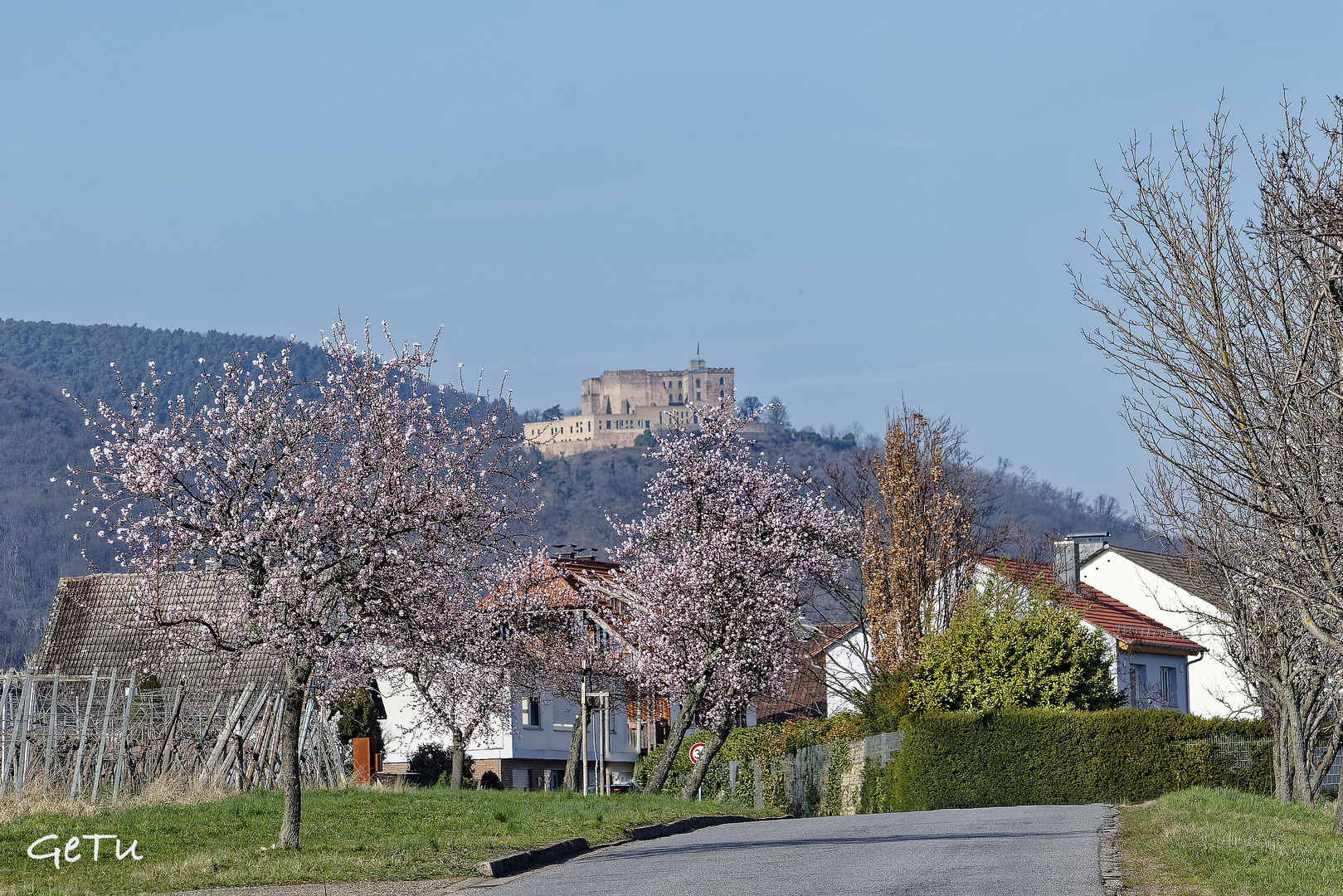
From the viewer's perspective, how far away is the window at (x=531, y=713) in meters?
52.8

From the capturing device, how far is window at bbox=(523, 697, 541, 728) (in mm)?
52750

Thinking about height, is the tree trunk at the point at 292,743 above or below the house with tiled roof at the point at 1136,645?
below

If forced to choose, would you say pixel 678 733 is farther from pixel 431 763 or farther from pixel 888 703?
pixel 431 763

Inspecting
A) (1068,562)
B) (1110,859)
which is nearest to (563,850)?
(1110,859)

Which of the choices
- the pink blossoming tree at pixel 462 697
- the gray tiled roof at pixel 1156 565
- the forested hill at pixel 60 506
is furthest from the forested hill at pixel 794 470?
the pink blossoming tree at pixel 462 697

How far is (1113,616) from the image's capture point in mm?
45281

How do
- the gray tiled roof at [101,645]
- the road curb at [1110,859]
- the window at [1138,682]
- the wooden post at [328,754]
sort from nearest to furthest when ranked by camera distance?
the road curb at [1110,859]
the wooden post at [328,754]
the window at [1138,682]
the gray tiled roof at [101,645]

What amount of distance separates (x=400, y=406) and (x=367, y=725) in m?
24.5

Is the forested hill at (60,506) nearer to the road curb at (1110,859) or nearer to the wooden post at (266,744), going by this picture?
the wooden post at (266,744)

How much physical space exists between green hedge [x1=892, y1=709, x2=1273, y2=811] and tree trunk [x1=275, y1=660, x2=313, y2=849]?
1543 centimetres

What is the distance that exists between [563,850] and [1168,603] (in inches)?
1547

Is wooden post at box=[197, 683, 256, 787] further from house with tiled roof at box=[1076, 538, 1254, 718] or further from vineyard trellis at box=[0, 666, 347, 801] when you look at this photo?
house with tiled roof at box=[1076, 538, 1254, 718]

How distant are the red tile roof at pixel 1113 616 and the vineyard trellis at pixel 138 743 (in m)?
21.8

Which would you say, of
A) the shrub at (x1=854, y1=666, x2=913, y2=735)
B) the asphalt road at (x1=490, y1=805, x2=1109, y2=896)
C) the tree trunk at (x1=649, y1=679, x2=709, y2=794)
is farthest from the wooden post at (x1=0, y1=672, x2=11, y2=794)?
the shrub at (x1=854, y1=666, x2=913, y2=735)
